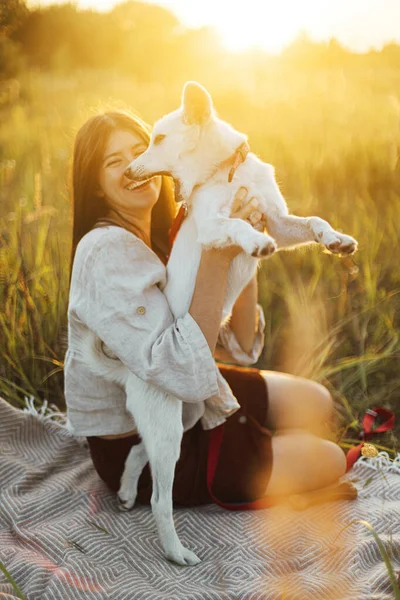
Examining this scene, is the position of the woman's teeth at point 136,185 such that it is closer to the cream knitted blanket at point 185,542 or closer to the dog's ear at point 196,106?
the dog's ear at point 196,106

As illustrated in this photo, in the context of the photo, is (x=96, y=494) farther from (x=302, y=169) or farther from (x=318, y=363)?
(x=302, y=169)

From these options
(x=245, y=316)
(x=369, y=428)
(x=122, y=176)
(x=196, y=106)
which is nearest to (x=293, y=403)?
(x=369, y=428)

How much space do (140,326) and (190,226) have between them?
1.35 feet

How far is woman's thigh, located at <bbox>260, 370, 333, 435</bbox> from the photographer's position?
2615 mm

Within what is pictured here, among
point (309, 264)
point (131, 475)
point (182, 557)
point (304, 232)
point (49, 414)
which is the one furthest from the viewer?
point (309, 264)

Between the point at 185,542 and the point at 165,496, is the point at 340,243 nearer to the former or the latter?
the point at 165,496

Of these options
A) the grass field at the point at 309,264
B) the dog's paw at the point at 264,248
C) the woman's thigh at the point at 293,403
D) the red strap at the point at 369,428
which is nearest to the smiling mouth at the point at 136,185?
the grass field at the point at 309,264

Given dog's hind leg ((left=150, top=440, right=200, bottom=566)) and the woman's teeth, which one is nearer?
dog's hind leg ((left=150, top=440, right=200, bottom=566))

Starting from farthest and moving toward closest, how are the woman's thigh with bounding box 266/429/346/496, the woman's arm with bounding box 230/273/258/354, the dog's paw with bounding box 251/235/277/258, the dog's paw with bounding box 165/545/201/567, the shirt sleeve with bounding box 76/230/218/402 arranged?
the woman's arm with bounding box 230/273/258/354 < the woman's thigh with bounding box 266/429/346/496 < the dog's paw with bounding box 165/545/201/567 < the shirt sleeve with bounding box 76/230/218/402 < the dog's paw with bounding box 251/235/277/258

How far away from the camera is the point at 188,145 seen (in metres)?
2.04

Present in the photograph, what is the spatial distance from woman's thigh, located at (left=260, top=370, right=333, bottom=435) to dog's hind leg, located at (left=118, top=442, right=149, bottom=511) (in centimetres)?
67

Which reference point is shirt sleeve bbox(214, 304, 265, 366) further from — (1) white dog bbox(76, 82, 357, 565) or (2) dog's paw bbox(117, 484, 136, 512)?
(2) dog's paw bbox(117, 484, 136, 512)

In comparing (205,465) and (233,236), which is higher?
(233,236)

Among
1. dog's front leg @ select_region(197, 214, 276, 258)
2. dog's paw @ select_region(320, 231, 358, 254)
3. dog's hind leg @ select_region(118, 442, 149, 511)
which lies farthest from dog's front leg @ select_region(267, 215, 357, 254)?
dog's hind leg @ select_region(118, 442, 149, 511)
